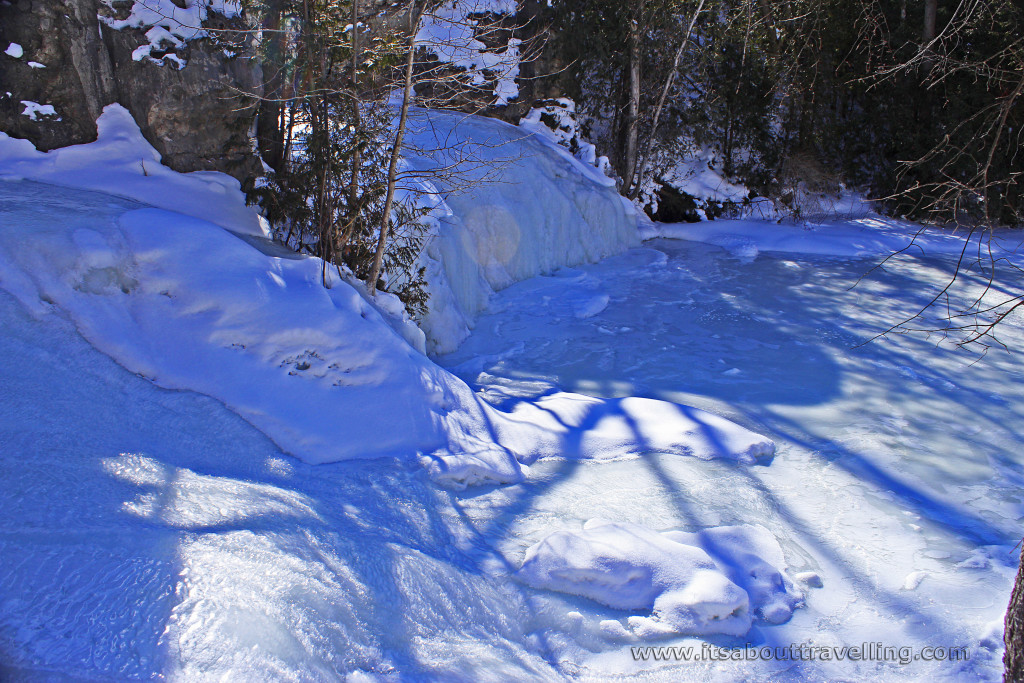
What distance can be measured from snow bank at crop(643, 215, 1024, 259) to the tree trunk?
9.34 m

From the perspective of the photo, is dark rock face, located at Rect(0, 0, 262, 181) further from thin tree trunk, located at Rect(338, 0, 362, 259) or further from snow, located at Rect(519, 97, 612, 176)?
snow, located at Rect(519, 97, 612, 176)

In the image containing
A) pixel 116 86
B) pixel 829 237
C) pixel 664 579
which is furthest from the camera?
pixel 829 237

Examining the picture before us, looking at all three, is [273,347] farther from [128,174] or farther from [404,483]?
[128,174]

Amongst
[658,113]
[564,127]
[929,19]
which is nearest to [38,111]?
[564,127]

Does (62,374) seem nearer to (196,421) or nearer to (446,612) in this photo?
(196,421)

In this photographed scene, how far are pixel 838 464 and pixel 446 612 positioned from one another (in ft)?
10.4

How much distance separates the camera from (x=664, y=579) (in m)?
3.30

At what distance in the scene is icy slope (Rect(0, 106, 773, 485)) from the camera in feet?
12.9

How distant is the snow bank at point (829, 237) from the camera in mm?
11234

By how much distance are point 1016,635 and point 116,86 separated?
7342 mm

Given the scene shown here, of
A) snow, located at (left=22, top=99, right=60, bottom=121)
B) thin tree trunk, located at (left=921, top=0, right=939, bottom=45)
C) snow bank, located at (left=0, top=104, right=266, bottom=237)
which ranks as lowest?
snow bank, located at (left=0, top=104, right=266, bottom=237)

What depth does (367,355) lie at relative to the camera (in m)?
4.56

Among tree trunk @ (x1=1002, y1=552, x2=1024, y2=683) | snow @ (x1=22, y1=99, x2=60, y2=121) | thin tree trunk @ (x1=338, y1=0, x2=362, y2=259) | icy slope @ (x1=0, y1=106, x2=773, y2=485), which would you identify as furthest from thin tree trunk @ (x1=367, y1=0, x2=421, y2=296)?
tree trunk @ (x1=1002, y1=552, x2=1024, y2=683)

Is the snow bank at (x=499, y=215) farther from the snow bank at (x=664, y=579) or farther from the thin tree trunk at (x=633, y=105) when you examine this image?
the snow bank at (x=664, y=579)
